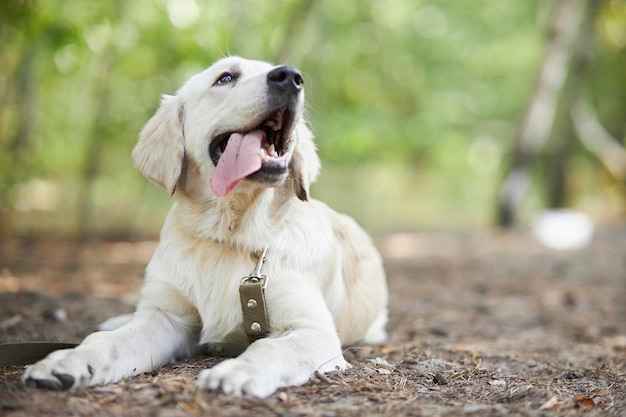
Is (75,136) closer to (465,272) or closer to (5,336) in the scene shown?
(465,272)

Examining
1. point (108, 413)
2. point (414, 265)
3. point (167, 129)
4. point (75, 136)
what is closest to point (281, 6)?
point (75, 136)

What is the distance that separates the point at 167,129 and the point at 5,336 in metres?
1.70

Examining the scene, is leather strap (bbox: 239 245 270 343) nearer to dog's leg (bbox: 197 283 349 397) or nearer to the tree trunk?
dog's leg (bbox: 197 283 349 397)

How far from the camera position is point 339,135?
10680mm

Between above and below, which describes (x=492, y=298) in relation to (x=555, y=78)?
below

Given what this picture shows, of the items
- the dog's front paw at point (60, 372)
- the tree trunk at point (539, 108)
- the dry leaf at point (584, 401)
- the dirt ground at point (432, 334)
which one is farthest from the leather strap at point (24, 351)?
the tree trunk at point (539, 108)

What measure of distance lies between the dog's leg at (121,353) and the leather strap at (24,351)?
0.37 metres

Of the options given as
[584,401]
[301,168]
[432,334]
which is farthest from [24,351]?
[432,334]

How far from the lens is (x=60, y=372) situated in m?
2.56

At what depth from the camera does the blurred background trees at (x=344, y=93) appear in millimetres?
9156

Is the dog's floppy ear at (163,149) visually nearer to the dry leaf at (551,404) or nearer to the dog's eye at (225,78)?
the dog's eye at (225,78)

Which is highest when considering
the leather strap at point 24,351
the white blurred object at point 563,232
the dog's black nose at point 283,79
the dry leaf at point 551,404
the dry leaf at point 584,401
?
the dog's black nose at point 283,79

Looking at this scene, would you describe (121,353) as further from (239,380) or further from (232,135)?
(232,135)

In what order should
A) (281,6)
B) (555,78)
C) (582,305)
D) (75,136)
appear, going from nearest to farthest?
(582,305) → (555,78) → (281,6) → (75,136)
